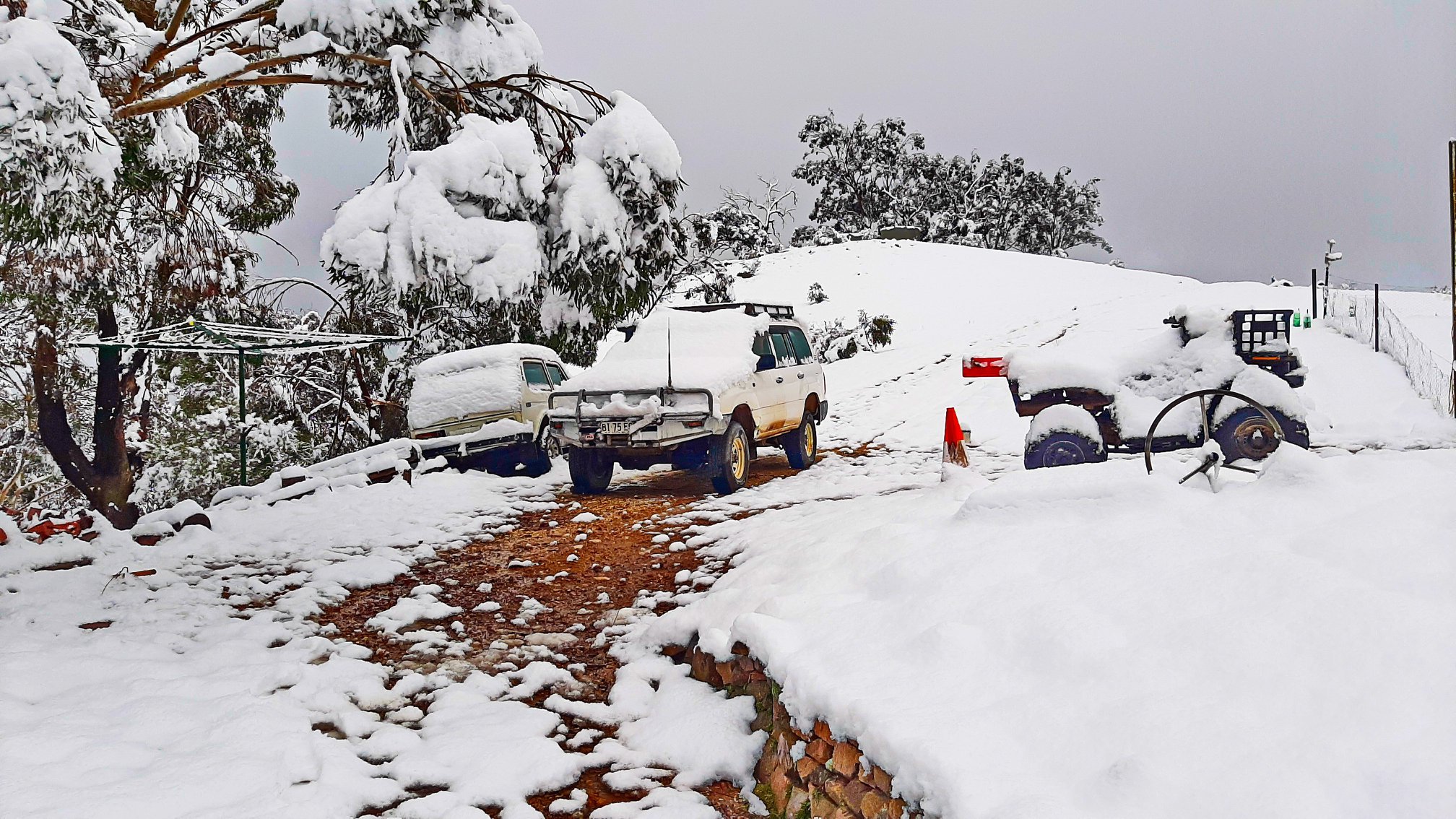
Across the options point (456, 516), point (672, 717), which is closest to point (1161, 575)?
point (672, 717)

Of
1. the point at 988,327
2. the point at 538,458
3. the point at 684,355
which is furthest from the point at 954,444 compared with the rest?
the point at 988,327

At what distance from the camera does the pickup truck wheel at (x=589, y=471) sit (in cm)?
1055

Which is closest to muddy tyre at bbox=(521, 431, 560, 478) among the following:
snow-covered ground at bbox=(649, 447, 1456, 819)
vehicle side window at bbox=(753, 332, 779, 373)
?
vehicle side window at bbox=(753, 332, 779, 373)

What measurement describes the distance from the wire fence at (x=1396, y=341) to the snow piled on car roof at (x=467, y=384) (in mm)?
13455

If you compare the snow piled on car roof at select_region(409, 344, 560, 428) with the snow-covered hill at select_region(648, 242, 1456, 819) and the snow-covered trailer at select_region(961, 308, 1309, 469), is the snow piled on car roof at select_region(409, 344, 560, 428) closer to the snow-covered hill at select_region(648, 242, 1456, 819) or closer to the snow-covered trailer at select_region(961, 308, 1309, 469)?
the snow-covered trailer at select_region(961, 308, 1309, 469)

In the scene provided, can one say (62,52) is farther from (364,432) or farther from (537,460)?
(364,432)

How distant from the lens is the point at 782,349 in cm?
1182

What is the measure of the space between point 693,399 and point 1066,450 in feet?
12.3

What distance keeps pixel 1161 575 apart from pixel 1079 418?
5.18m

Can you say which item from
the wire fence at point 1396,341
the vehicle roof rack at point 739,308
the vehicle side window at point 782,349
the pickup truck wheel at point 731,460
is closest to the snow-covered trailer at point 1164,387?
the pickup truck wheel at point 731,460

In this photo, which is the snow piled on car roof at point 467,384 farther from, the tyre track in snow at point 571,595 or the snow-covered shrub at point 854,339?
the snow-covered shrub at point 854,339

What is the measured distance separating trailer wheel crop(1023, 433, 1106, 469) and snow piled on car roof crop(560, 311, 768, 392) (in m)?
3.34

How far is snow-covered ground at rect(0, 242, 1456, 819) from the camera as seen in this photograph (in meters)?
2.66

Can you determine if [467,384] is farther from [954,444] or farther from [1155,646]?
[1155,646]
